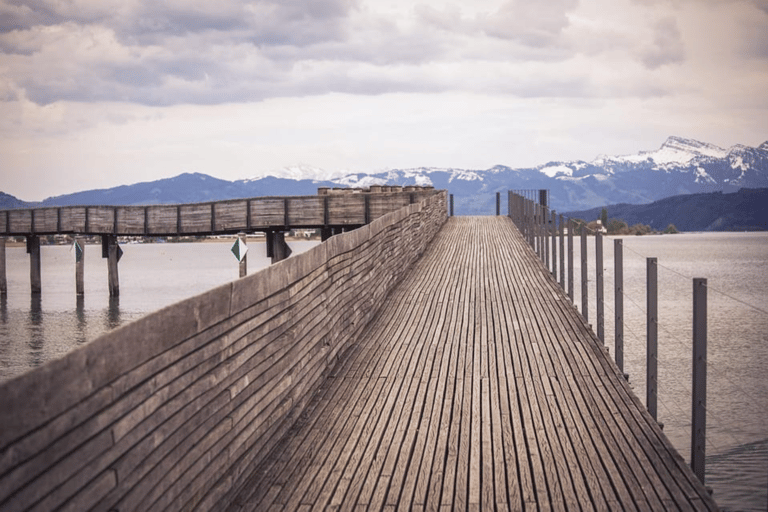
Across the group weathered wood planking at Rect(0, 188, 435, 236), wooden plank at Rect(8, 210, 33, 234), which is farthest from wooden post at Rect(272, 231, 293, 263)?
wooden plank at Rect(8, 210, 33, 234)

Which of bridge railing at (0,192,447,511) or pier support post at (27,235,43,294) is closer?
bridge railing at (0,192,447,511)

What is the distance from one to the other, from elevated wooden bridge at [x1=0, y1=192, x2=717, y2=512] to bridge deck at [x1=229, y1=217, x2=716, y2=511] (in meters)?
0.02

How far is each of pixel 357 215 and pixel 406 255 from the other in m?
9.52

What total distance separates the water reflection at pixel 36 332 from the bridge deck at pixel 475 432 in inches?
724

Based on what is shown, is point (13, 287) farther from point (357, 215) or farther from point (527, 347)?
point (527, 347)

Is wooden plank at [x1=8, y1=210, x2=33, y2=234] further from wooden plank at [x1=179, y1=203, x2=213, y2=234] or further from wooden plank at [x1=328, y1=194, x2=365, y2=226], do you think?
wooden plank at [x1=328, y1=194, x2=365, y2=226]

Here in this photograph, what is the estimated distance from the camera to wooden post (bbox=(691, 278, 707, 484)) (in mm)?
5551

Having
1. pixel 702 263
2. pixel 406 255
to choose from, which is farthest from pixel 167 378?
pixel 702 263

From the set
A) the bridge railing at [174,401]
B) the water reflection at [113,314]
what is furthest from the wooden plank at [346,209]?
the bridge railing at [174,401]

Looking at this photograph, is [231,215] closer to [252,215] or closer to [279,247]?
[252,215]

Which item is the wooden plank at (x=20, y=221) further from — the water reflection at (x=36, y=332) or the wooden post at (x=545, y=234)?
the wooden post at (x=545, y=234)

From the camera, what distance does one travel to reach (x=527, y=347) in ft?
31.1

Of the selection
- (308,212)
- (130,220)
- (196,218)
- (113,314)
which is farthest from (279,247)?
(113,314)

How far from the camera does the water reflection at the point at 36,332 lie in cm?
2611
